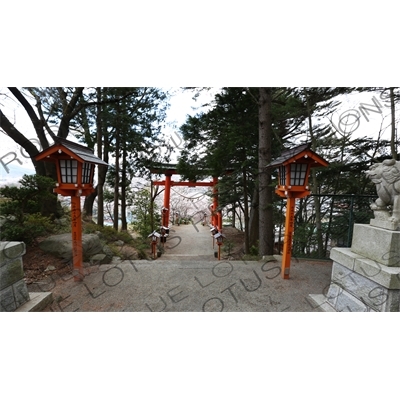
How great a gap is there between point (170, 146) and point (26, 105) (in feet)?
13.2

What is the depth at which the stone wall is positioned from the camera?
205 cm

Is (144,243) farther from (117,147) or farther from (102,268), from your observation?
(102,268)

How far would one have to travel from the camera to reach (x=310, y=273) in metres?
3.51

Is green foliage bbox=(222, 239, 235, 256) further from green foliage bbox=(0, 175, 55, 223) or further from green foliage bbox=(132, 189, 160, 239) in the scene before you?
green foliage bbox=(0, 175, 55, 223)

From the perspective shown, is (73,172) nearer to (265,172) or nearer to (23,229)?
(23,229)

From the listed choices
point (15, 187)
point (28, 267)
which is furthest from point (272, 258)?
point (15, 187)

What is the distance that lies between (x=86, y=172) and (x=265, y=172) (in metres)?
3.39

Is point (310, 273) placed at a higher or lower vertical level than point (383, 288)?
lower

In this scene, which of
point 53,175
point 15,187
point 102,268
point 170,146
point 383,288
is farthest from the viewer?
point 170,146

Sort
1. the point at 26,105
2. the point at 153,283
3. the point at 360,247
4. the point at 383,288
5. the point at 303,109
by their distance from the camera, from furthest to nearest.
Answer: the point at 303,109 < the point at 26,105 < the point at 153,283 < the point at 360,247 < the point at 383,288

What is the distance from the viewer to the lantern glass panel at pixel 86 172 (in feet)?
9.26

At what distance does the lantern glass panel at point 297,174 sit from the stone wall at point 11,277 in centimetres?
338

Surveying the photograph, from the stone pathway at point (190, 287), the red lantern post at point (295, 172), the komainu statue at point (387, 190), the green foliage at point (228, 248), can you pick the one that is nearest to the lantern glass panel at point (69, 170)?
the stone pathway at point (190, 287)

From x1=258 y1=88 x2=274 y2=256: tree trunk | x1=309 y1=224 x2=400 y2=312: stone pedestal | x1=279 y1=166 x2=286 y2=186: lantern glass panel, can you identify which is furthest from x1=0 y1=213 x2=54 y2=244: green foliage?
x1=309 y1=224 x2=400 y2=312: stone pedestal
